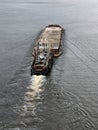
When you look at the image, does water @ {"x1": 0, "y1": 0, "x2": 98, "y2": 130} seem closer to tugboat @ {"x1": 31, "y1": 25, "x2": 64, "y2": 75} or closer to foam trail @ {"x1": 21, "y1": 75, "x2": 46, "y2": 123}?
foam trail @ {"x1": 21, "y1": 75, "x2": 46, "y2": 123}

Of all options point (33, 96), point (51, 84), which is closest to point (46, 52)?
point (51, 84)

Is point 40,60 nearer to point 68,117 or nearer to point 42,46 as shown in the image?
point 42,46

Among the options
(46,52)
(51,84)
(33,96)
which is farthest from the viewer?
(46,52)

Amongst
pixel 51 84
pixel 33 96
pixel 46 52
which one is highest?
pixel 46 52

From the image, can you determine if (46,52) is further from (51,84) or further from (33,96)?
(33,96)

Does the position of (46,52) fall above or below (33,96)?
above
